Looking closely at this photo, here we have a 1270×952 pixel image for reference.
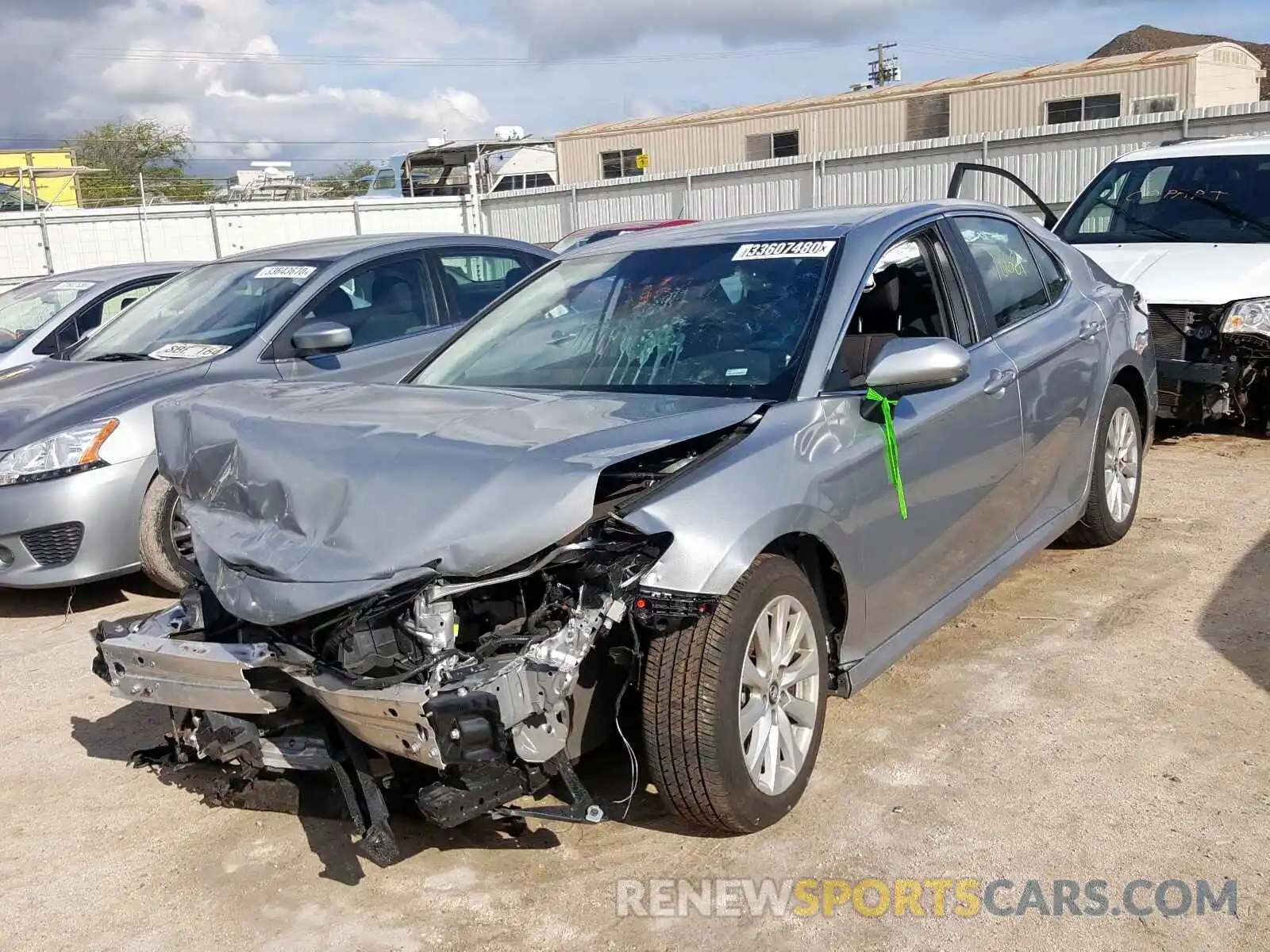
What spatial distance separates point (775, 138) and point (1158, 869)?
27.2m

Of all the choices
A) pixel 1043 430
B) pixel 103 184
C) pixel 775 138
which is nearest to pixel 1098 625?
pixel 1043 430

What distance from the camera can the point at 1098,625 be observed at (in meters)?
4.87

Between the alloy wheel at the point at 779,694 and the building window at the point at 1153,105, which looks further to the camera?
the building window at the point at 1153,105

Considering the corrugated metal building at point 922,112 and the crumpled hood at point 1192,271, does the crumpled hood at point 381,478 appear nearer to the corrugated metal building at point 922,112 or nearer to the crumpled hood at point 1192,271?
the crumpled hood at point 1192,271

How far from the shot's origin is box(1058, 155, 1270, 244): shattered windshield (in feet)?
26.5

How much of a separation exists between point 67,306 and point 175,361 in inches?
146

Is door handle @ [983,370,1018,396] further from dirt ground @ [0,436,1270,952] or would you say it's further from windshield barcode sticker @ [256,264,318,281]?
windshield barcode sticker @ [256,264,318,281]

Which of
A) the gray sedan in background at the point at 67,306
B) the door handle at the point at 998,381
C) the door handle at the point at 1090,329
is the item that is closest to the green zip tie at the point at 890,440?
the door handle at the point at 998,381

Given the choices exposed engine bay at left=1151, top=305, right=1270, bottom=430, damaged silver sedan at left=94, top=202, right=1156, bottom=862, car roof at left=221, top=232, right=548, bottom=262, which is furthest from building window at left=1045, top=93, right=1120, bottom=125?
damaged silver sedan at left=94, top=202, right=1156, bottom=862

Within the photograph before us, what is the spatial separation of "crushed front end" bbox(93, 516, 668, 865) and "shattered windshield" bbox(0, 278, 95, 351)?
24.3 ft

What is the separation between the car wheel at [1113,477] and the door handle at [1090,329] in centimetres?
30

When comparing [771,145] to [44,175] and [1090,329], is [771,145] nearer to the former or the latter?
[44,175]

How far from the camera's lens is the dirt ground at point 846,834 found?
3.00 m

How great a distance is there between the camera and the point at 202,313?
691 centimetres
